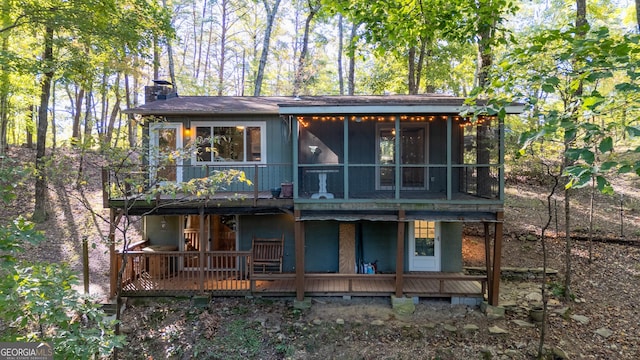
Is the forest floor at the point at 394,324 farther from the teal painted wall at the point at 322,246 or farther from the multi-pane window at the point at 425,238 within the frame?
the multi-pane window at the point at 425,238

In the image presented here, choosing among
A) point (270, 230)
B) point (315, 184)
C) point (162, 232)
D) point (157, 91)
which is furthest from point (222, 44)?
point (270, 230)

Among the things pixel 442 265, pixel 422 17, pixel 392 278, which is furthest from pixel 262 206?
pixel 422 17

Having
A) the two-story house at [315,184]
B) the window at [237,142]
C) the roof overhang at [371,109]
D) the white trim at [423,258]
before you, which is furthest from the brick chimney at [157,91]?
the white trim at [423,258]

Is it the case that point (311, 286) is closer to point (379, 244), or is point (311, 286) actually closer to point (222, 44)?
point (379, 244)

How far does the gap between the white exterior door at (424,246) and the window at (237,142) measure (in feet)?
16.6

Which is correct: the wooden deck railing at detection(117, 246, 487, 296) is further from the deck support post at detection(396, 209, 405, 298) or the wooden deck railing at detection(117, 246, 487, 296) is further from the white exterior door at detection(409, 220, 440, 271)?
the white exterior door at detection(409, 220, 440, 271)

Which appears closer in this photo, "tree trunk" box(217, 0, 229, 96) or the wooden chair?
the wooden chair

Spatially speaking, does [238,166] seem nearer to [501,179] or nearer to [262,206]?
[262,206]

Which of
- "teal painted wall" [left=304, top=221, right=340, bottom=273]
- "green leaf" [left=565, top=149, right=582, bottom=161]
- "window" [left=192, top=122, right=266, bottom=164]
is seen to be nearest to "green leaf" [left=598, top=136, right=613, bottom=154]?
"green leaf" [left=565, top=149, right=582, bottom=161]

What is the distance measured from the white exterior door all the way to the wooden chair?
390cm

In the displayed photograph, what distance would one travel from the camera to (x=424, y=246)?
9.35 meters

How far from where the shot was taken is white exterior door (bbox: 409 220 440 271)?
30.4 feet

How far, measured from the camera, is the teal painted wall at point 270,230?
9.31m

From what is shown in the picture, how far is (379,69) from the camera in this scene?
62.9 ft
